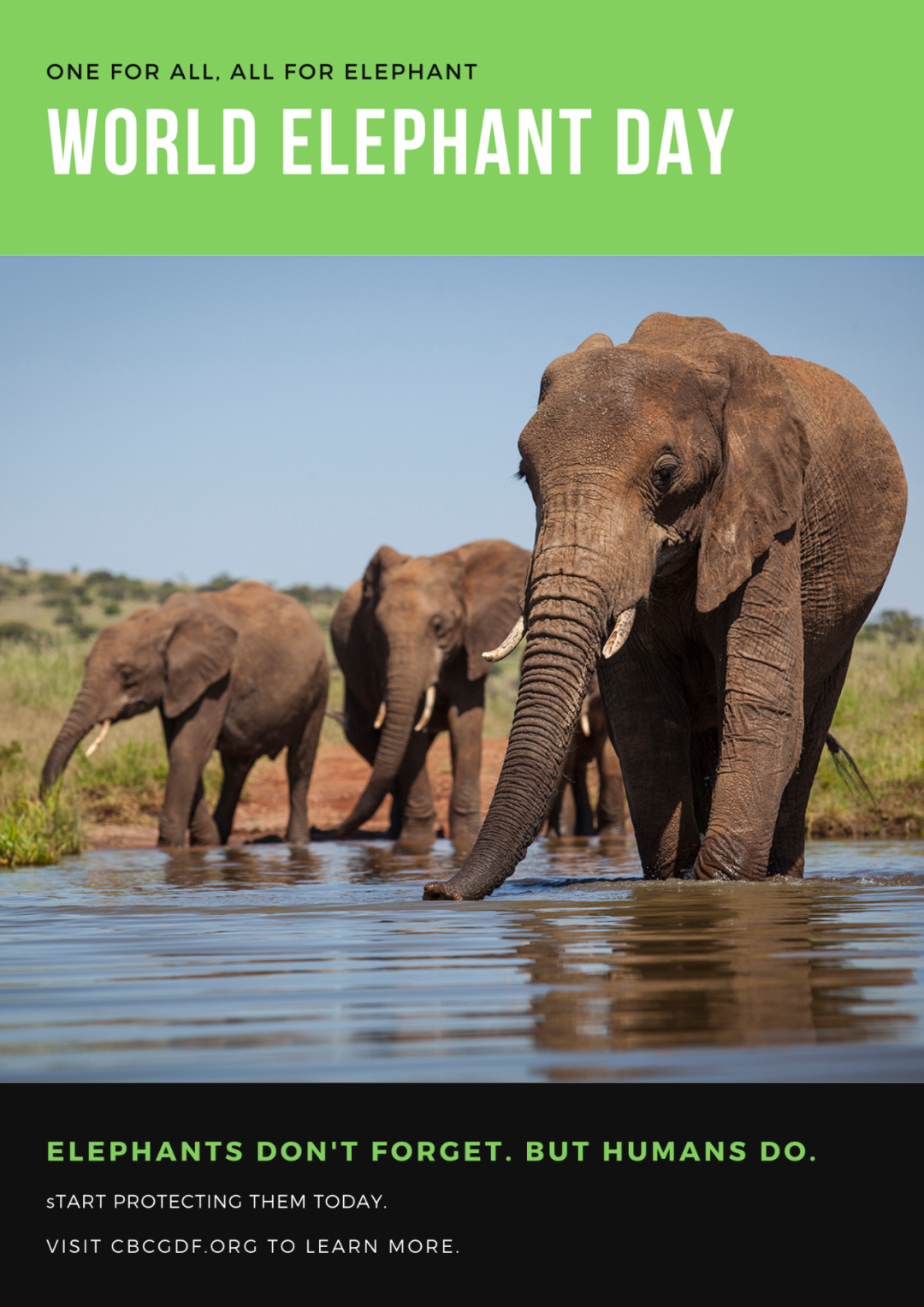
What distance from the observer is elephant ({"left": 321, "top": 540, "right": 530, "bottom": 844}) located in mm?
14977

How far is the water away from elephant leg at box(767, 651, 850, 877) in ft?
3.72

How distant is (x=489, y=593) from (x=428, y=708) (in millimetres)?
1496

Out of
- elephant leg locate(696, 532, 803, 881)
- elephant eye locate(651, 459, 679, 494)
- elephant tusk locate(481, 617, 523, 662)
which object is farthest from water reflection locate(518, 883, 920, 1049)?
A: elephant eye locate(651, 459, 679, 494)

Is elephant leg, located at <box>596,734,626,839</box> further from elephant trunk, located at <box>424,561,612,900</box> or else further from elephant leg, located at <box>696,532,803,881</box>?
elephant trunk, located at <box>424,561,612,900</box>

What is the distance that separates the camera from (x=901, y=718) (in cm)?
1683

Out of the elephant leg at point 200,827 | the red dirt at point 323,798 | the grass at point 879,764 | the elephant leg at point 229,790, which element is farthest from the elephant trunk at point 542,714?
the elephant leg at point 229,790

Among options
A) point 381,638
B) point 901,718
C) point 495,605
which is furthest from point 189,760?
point 901,718

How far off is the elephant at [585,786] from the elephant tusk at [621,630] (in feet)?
33.3

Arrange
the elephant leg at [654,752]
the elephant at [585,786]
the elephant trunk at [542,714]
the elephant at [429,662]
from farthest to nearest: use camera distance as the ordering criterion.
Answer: the elephant at [585,786]
the elephant at [429,662]
the elephant leg at [654,752]
the elephant trunk at [542,714]

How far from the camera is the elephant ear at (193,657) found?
16.0 meters

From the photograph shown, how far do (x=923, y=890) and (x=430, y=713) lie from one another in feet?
30.9

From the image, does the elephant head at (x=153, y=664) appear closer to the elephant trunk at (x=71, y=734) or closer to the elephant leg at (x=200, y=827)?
the elephant trunk at (x=71, y=734)

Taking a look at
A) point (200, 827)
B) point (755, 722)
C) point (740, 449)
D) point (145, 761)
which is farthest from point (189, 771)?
point (740, 449)

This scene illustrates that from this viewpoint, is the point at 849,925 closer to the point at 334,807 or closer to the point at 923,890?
the point at 923,890
